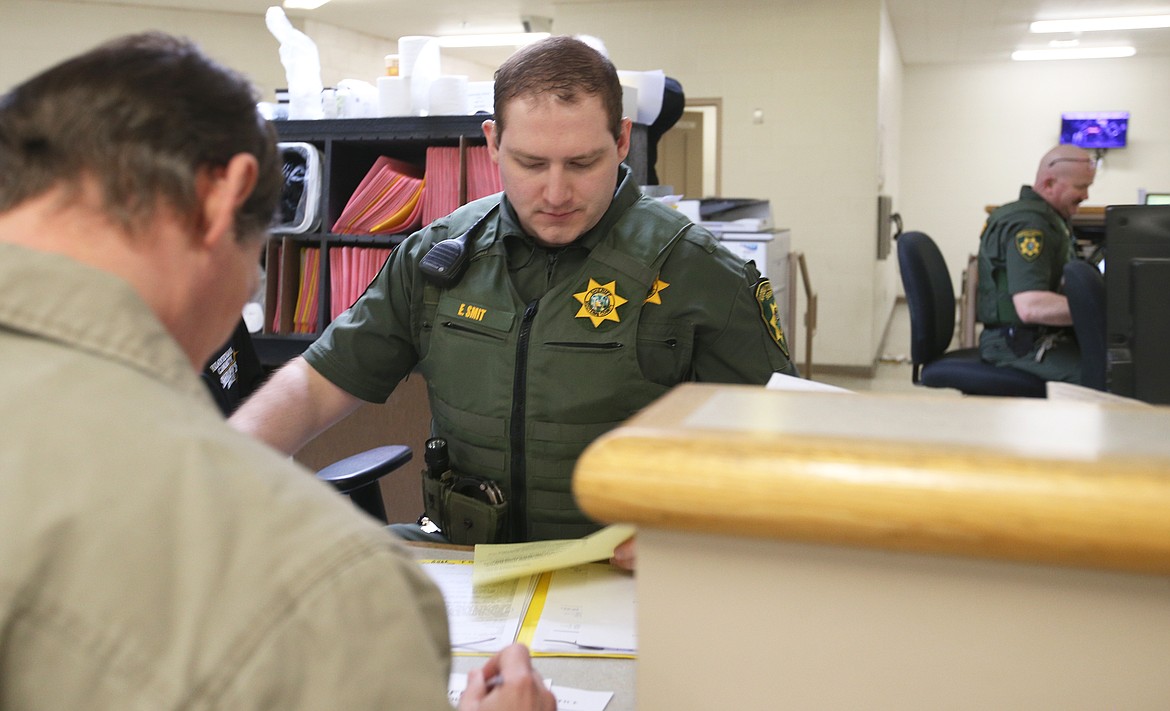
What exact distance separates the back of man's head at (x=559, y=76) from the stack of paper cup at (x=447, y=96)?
130 cm

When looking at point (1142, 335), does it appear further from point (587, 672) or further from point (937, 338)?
point (937, 338)

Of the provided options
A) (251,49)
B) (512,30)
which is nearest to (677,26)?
(512,30)

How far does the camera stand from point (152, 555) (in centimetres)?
47

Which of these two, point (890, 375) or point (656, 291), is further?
point (890, 375)

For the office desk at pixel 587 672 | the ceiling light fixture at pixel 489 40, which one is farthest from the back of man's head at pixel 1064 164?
the ceiling light fixture at pixel 489 40

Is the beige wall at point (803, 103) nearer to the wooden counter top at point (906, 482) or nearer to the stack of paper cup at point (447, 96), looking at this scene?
the stack of paper cup at point (447, 96)

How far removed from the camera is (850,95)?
6293 millimetres

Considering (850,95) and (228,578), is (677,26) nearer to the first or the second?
(850,95)

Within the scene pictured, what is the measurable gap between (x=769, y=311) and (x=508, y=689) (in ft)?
3.10

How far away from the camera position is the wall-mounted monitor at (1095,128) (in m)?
Answer: 9.89

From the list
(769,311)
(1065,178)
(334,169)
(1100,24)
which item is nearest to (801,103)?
(1065,178)

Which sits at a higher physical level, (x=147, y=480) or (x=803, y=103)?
(x=803, y=103)

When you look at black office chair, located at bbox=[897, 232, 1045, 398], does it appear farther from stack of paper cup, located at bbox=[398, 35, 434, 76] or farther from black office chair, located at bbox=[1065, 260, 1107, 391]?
stack of paper cup, located at bbox=[398, 35, 434, 76]

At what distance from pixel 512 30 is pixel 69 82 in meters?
8.24
